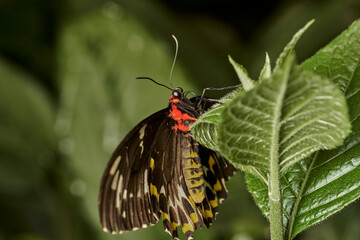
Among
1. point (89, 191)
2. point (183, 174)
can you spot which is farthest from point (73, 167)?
point (183, 174)

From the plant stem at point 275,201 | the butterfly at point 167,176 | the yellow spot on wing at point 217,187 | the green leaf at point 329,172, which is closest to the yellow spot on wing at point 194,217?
the butterfly at point 167,176

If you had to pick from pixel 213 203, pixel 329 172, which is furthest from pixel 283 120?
pixel 213 203

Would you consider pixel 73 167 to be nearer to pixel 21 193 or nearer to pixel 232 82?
pixel 21 193

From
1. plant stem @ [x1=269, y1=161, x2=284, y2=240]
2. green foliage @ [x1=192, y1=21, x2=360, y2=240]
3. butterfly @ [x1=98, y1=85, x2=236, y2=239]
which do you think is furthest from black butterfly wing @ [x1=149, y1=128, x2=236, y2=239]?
plant stem @ [x1=269, y1=161, x2=284, y2=240]

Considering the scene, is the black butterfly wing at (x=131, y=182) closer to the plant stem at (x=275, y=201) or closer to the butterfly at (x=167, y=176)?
the butterfly at (x=167, y=176)

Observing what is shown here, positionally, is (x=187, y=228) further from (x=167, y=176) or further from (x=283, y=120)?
(x=283, y=120)

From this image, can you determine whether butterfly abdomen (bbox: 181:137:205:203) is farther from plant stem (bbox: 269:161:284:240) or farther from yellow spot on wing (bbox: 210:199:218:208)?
plant stem (bbox: 269:161:284:240)
